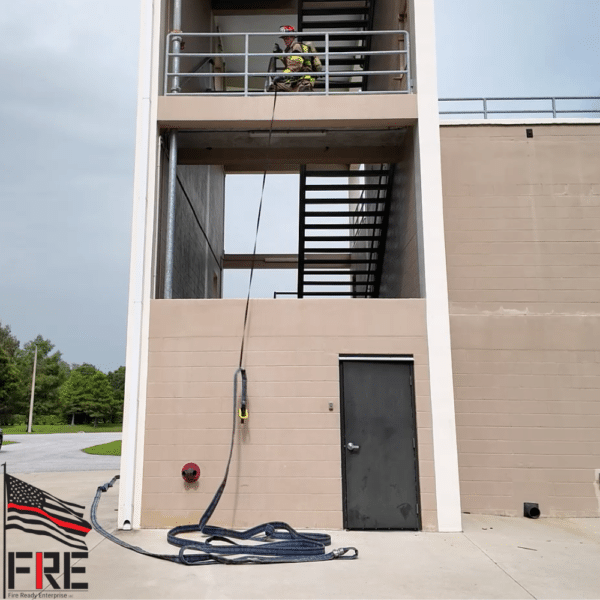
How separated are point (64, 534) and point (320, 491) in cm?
267

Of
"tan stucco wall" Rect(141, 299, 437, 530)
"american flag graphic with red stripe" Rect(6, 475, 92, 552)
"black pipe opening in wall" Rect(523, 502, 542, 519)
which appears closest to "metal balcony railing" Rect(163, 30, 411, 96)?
"tan stucco wall" Rect(141, 299, 437, 530)

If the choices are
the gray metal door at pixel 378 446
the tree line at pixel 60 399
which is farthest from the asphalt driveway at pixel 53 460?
the tree line at pixel 60 399

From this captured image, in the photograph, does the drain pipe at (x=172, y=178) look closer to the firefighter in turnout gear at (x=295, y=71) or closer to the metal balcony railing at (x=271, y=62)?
the metal balcony railing at (x=271, y=62)

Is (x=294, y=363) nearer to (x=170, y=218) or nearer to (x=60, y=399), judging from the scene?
(x=170, y=218)

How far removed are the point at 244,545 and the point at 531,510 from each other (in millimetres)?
3812

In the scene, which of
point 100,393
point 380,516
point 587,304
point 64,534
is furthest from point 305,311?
point 100,393

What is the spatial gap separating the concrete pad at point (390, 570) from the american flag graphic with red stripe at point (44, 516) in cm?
14

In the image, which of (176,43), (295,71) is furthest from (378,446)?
(176,43)

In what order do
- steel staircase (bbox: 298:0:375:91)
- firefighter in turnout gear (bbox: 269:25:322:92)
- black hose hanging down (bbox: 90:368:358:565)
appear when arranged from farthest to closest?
steel staircase (bbox: 298:0:375:91), firefighter in turnout gear (bbox: 269:25:322:92), black hose hanging down (bbox: 90:368:358:565)

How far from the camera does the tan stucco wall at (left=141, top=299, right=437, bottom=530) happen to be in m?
6.47

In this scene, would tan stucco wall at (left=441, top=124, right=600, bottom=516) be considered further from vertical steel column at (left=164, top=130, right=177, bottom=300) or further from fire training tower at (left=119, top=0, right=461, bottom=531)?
vertical steel column at (left=164, top=130, right=177, bottom=300)

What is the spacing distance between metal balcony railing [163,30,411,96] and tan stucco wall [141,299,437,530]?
290cm

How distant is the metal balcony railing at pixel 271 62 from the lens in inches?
301

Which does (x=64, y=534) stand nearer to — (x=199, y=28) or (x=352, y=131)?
(x=352, y=131)
